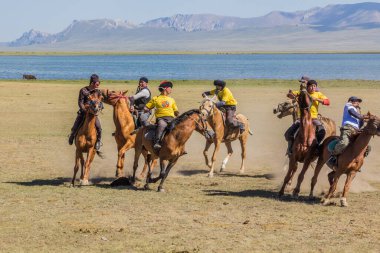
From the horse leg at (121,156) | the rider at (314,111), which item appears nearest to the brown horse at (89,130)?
the horse leg at (121,156)

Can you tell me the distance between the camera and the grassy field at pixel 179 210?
12062 millimetres

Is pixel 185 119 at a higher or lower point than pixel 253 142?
higher

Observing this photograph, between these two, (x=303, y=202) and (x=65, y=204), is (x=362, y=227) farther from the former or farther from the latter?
(x=65, y=204)

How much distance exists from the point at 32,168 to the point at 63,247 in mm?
9248

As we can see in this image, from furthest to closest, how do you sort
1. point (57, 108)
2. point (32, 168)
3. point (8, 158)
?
point (57, 108) < point (8, 158) < point (32, 168)

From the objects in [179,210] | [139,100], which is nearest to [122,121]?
[139,100]

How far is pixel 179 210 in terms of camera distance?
48.3ft

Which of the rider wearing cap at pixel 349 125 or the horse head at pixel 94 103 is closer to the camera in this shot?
the rider wearing cap at pixel 349 125

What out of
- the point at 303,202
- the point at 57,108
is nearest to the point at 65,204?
the point at 303,202

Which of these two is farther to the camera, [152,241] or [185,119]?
[185,119]

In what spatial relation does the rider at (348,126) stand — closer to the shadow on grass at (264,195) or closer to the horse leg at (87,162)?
the shadow on grass at (264,195)

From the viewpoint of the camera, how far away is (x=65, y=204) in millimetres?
15227

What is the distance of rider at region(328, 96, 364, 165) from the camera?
15.2m

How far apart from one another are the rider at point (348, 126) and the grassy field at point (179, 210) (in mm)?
1243
